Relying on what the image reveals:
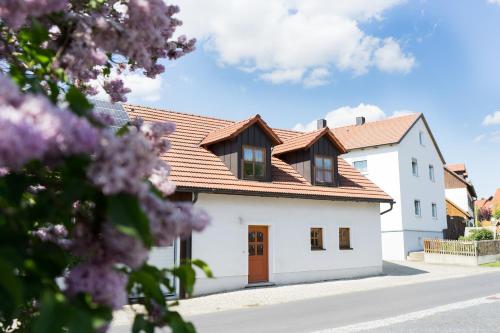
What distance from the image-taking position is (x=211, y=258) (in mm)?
15477

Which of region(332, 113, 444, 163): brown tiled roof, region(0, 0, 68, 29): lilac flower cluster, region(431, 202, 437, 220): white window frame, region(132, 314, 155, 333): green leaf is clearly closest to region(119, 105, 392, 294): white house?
region(332, 113, 444, 163): brown tiled roof

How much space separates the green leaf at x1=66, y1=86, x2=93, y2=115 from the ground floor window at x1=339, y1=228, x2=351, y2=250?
63.2 ft

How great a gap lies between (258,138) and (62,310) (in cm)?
1703

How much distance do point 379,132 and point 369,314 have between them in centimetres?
2400

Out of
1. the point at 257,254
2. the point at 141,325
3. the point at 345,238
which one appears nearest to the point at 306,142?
the point at 345,238

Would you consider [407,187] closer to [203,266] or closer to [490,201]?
[203,266]

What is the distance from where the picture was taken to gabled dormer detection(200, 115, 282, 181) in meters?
17.4

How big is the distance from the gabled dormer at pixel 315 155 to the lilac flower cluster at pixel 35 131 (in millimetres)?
18477

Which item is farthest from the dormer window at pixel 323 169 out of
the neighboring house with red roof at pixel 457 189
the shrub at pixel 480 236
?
the neighboring house with red roof at pixel 457 189

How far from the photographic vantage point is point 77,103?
53.5 inches

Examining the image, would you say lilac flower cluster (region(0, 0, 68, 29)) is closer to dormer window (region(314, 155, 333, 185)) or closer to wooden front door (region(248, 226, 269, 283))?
wooden front door (region(248, 226, 269, 283))

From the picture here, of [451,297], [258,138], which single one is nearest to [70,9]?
[451,297]

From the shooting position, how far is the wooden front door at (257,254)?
16.9m

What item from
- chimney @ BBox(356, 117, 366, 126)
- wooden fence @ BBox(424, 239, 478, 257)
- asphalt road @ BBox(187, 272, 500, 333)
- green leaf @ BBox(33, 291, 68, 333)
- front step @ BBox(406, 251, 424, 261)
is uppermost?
chimney @ BBox(356, 117, 366, 126)
